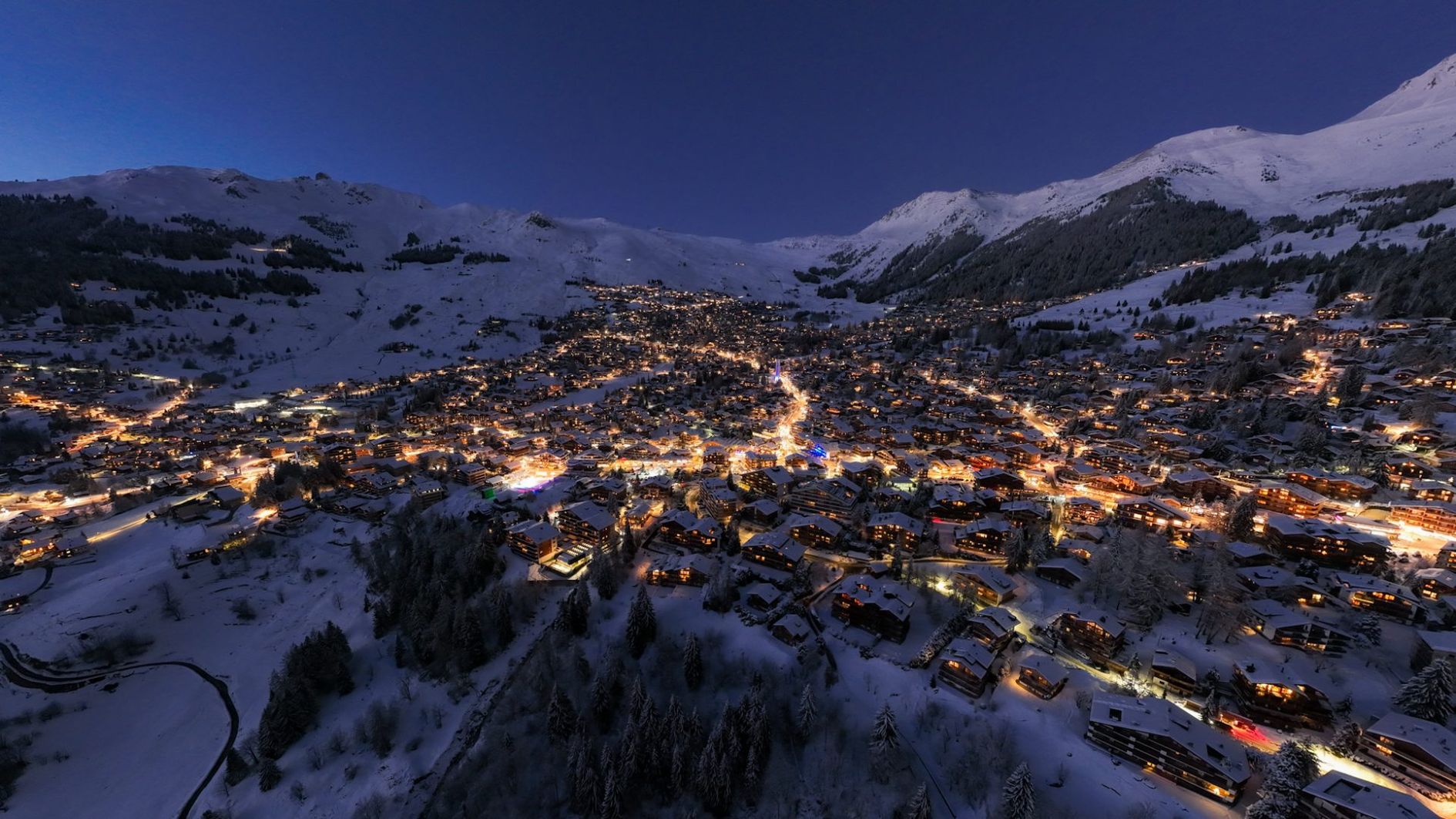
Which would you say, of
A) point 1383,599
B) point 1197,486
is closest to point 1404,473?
point 1197,486

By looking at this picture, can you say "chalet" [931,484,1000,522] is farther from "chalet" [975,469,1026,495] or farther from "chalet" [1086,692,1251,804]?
"chalet" [1086,692,1251,804]

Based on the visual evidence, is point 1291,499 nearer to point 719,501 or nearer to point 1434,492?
point 1434,492

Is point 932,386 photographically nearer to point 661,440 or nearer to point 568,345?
point 661,440

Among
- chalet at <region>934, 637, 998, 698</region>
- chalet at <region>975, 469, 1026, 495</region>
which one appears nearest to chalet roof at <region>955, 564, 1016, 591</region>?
chalet at <region>934, 637, 998, 698</region>

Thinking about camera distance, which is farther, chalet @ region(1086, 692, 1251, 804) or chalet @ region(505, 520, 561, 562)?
chalet @ region(505, 520, 561, 562)

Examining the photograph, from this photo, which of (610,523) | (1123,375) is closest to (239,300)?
(610,523)

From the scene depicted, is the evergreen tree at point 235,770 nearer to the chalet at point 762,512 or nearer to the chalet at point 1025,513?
the chalet at point 762,512
